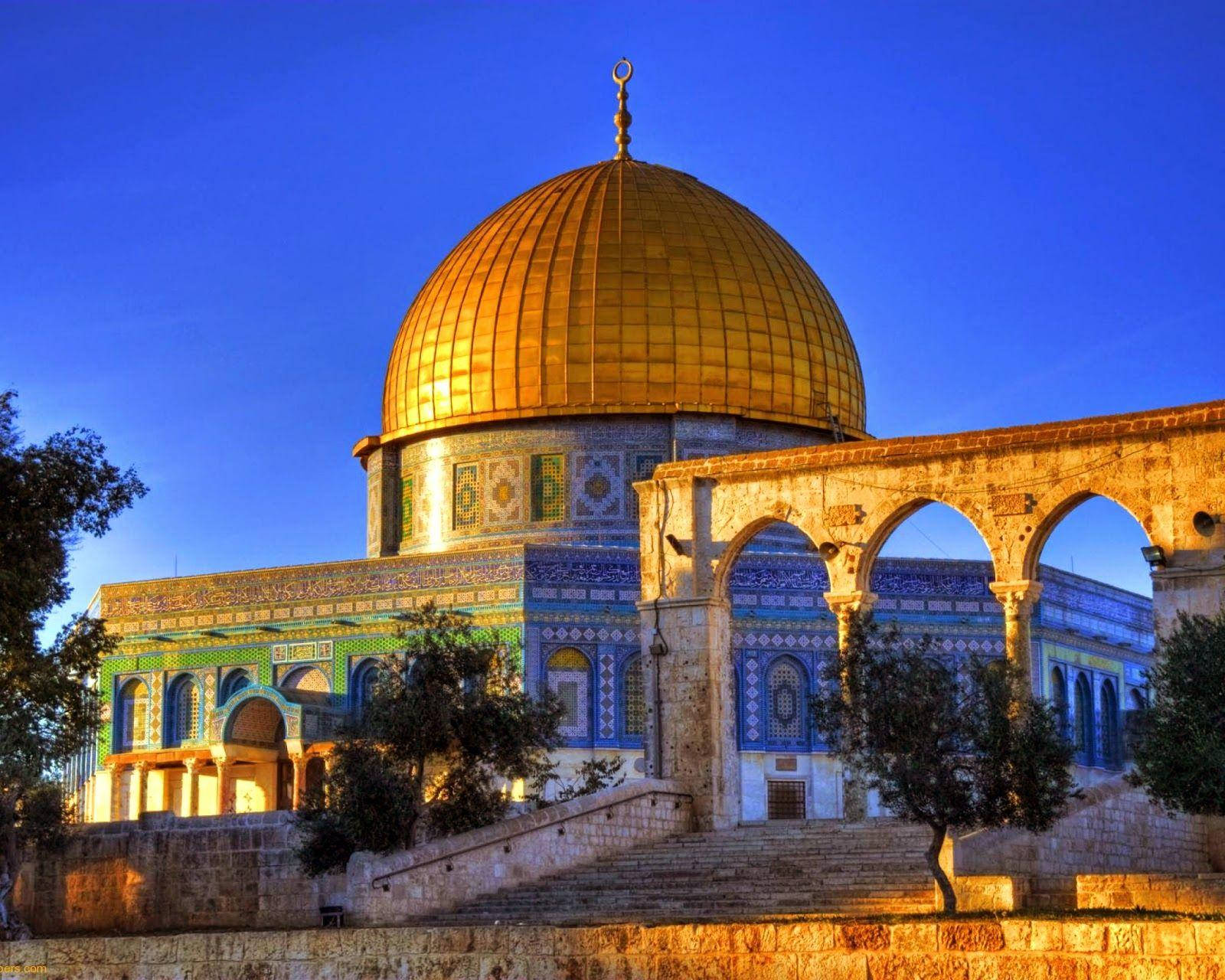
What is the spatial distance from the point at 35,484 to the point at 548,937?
1155 cm

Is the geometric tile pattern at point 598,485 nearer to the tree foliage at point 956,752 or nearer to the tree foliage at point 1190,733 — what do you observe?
the tree foliage at point 956,752

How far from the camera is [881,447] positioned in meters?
22.8

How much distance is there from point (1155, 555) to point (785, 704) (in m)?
11.1

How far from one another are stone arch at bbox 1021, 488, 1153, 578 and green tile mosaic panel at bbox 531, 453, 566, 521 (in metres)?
12.4

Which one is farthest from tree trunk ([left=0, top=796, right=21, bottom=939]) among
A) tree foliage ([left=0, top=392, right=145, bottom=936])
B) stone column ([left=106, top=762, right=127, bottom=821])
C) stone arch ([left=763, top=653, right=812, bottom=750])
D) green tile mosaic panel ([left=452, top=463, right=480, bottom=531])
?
green tile mosaic panel ([left=452, top=463, right=480, bottom=531])

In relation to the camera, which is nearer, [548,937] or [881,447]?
[548,937]

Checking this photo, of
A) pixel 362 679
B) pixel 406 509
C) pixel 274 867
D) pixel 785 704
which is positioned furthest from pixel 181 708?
pixel 274 867

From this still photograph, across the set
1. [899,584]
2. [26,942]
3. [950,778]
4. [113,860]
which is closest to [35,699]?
[113,860]

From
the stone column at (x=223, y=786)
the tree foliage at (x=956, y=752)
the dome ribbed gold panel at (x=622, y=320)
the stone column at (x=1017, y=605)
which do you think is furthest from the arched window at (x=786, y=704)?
the tree foliage at (x=956, y=752)

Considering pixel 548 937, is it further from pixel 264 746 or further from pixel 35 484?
pixel 264 746

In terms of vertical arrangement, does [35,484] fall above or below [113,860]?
above

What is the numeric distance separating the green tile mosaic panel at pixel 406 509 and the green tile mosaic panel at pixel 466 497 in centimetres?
111

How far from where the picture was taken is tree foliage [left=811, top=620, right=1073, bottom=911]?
677 inches

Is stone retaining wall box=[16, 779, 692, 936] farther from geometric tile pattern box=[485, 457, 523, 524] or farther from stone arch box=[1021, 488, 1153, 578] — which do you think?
geometric tile pattern box=[485, 457, 523, 524]
